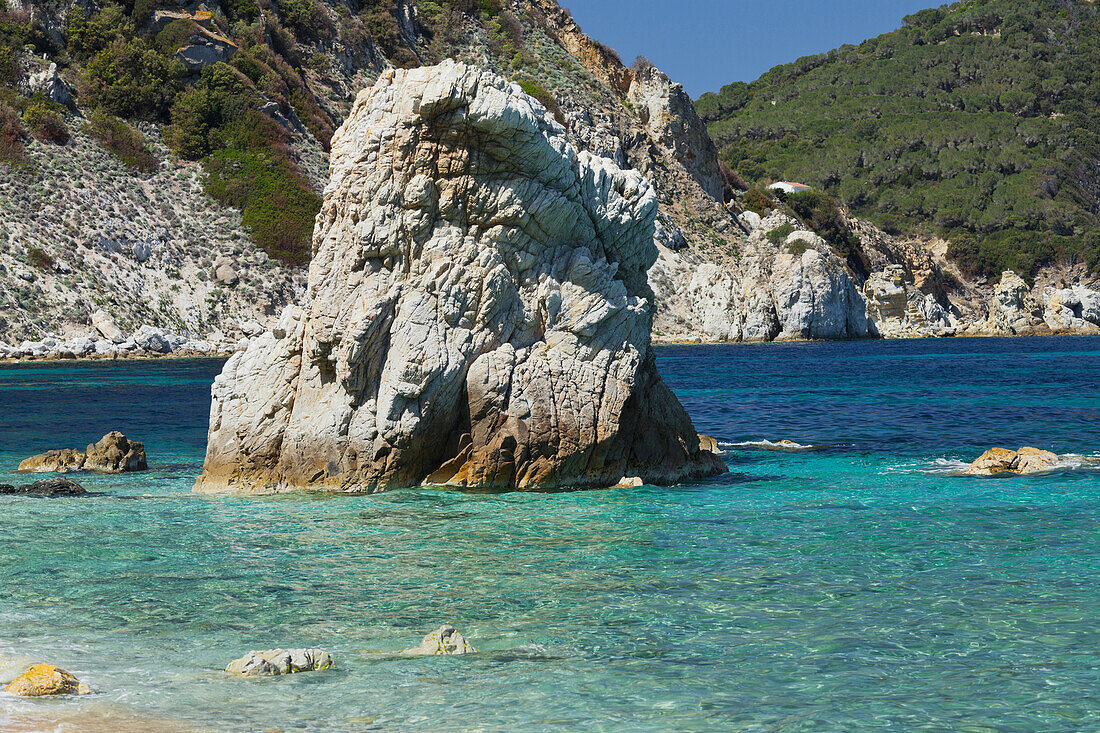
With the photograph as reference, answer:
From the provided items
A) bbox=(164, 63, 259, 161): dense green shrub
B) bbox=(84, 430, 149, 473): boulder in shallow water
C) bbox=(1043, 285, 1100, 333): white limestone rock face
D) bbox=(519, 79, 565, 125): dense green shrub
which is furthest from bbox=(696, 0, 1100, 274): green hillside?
bbox=(84, 430, 149, 473): boulder in shallow water

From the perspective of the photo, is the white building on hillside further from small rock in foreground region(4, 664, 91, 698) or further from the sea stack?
small rock in foreground region(4, 664, 91, 698)

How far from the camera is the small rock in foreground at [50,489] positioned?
51.5 feet

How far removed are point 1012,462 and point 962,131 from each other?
140475 mm

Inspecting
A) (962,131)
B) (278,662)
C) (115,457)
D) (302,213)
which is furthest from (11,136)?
(962,131)

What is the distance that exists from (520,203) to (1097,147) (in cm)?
14967

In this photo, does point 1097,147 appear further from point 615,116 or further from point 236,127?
point 236,127

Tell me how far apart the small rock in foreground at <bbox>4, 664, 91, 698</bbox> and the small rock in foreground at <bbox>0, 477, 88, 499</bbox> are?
974 centimetres

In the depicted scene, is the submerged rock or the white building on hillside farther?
the white building on hillside

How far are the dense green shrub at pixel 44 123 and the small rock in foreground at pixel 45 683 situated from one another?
68.7 m

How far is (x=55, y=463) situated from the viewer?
19.4 metres

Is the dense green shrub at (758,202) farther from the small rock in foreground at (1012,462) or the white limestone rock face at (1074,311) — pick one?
the small rock in foreground at (1012,462)

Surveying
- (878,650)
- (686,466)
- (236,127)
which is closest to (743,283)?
(236,127)

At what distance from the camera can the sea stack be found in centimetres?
1530

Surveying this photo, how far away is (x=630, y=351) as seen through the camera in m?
16.6
